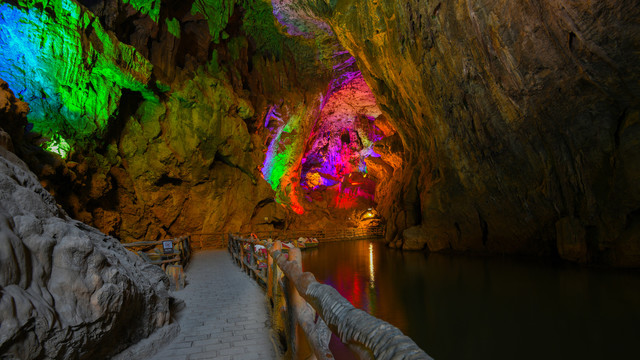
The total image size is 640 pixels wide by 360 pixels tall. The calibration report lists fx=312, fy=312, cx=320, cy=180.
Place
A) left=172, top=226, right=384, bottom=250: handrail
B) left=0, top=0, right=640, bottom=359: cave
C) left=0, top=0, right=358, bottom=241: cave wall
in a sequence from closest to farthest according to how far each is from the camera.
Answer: left=0, top=0, right=640, bottom=359: cave → left=0, top=0, right=358, bottom=241: cave wall → left=172, top=226, right=384, bottom=250: handrail

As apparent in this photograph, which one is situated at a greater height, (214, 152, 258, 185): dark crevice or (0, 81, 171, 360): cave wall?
(214, 152, 258, 185): dark crevice

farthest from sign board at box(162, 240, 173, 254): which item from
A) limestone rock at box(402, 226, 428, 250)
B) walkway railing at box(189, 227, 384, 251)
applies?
limestone rock at box(402, 226, 428, 250)

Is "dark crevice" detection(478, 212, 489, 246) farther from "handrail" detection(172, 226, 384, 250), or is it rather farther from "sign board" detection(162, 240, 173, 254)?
"sign board" detection(162, 240, 173, 254)

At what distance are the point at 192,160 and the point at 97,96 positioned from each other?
16.7 feet

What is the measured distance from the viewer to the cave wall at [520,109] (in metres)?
8.90

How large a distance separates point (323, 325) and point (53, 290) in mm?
2205

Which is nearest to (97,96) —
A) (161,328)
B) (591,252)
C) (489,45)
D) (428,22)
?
(161,328)

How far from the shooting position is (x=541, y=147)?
11211 millimetres

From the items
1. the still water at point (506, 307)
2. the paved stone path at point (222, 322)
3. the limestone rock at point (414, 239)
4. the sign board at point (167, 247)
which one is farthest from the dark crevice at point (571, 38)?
the sign board at point (167, 247)

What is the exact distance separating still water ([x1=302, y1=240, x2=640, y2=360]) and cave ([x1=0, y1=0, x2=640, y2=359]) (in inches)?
26.2

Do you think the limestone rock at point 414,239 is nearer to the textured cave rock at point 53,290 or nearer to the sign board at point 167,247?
the sign board at point 167,247

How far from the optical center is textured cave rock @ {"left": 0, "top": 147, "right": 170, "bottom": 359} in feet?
7.09

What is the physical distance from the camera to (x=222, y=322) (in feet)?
14.4

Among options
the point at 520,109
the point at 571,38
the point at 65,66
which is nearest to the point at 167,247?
the point at 65,66
